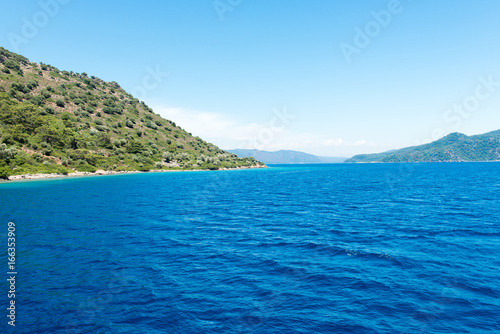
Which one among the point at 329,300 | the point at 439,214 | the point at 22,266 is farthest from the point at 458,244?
the point at 22,266

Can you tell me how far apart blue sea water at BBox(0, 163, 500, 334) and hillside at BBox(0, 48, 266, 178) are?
82.0 metres

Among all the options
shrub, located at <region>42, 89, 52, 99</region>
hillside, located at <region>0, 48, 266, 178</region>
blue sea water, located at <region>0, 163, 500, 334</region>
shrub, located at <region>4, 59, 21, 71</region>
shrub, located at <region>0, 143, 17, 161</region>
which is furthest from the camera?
shrub, located at <region>4, 59, 21, 71</region>

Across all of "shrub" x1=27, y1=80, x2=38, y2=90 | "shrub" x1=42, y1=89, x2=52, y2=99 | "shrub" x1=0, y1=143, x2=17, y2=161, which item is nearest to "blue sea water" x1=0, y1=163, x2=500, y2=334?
"shrub" x1=0, y1=143, x2=17, y2=161

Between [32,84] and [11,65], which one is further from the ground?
[11,65]

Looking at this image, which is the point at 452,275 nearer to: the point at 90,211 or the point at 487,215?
the point at 487,215

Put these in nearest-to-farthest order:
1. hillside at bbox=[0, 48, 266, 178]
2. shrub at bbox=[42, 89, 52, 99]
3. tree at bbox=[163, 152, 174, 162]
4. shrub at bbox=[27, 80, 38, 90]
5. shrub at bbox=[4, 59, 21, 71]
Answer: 1. hillside at bbox=[0, 48, 266, 178]
2. shrub at bbox=[27, 80, 38, 90]
3. shrub at bbox=[42, 89, 52, 99]
4. shrub at bbox=[4, 59, 21, 71]
5. tree at bbox=[163, 152, 174, 162]

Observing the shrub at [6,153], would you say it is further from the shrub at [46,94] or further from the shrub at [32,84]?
the shrub at [32,84]

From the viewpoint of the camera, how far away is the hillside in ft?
332

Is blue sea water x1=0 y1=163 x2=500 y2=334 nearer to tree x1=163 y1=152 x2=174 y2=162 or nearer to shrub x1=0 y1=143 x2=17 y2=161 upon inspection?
shrub x1=0 y1=143 x2=17 y2=161

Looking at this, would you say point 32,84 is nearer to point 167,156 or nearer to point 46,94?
point 46,94

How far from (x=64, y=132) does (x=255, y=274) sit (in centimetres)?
13851

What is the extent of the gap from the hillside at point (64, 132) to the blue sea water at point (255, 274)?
8202 cm

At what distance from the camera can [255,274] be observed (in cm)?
1881

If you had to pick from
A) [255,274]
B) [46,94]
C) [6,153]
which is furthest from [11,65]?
[255,274]
